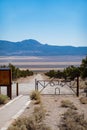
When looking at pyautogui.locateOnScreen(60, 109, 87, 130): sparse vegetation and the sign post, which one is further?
the sign post

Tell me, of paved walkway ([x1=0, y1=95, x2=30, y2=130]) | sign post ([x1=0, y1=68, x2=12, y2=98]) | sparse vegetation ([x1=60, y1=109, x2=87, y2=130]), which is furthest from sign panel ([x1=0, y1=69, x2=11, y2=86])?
sparse vegetation ([x1=60, y1=109, x2=87, y2=130])

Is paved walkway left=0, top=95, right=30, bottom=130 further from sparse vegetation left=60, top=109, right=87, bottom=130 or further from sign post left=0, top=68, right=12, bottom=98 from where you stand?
sign post left=0, top=68, right=12, bottom=98

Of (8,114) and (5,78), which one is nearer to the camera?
(8,114)

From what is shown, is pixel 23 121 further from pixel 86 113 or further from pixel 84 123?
pixel 86 113

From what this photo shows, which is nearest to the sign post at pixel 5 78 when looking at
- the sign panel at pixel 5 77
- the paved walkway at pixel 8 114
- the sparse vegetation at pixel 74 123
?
the sign panel at pixel 5 77

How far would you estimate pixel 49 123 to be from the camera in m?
15.1

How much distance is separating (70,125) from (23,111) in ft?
20.5

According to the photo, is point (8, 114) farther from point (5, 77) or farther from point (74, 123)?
point (5, 77)

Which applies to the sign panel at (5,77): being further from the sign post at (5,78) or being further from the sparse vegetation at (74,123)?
the sparse vegetation at (74,123)

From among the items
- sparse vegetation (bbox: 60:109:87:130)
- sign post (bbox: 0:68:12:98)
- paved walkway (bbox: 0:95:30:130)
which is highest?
sign post (bbox: 0:68:12:98)

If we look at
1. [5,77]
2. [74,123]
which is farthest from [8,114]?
[5,77]

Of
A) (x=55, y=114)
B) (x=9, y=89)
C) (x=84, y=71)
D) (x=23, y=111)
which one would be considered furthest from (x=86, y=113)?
(x=84, y=71)

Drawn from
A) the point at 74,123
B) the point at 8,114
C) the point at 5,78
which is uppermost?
the point at 5,78

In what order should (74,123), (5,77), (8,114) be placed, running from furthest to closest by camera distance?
(5,77), (8,114), (74,123)
